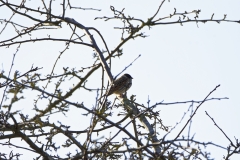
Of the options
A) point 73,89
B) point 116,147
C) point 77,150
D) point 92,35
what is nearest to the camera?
point 77,150

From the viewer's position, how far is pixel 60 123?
168 inches

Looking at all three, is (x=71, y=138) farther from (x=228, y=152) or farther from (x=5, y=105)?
(x=228, y=152)

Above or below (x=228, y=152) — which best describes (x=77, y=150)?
above

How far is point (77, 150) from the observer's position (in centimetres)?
403

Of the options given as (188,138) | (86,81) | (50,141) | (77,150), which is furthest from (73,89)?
(188,138)

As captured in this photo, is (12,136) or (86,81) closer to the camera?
(12,136)

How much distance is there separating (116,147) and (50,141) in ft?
1.74

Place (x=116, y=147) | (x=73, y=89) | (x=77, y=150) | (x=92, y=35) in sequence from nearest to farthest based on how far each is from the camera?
(x=77, y=150) < (x=116, y=147) < (x=73, y=89) < (x=92, y=35)

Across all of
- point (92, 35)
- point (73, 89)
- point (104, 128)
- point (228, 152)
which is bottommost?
point (228, 152)

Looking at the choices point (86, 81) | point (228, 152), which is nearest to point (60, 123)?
point (86, 81)

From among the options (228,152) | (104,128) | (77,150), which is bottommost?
(228,152)

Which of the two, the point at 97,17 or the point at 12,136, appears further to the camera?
the point at 97,17

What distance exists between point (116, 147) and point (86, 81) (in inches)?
34.4

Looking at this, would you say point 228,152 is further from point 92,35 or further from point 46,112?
point 92,35
